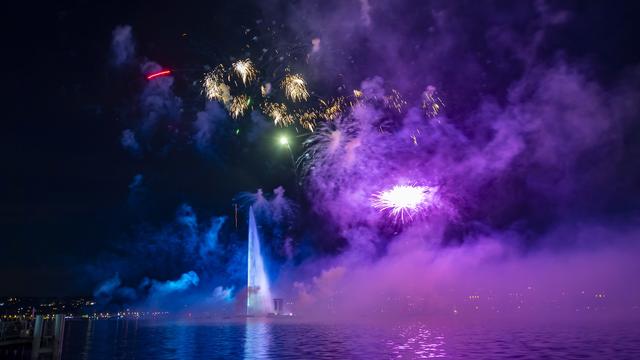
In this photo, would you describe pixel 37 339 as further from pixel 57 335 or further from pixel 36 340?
pixel 57 335

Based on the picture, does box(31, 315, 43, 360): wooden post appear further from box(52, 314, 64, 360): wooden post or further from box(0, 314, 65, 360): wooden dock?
box(52, 314, 64, 360): wooden post

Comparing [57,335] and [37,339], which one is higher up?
[57,335]

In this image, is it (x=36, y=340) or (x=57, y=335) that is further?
(x=57, y=335)

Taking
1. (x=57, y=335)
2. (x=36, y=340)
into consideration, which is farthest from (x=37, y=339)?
(x=57, y=335)

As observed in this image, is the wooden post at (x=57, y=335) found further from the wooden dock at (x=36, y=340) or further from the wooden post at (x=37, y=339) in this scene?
the wooden post at (x=37, y=339)

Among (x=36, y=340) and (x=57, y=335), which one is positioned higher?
(x=57, y=335)

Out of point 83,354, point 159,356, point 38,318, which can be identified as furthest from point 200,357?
point 83,354

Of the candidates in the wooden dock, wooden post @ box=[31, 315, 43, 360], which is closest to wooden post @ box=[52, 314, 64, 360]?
the wooden dock

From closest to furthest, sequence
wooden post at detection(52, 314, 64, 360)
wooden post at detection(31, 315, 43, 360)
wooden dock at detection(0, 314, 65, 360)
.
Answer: wooden post at detection(31, 315, 43, 360) → wooden dock at detection(0, 314, 65, 360) → wooden post at detection(52, 314, 64, 360)

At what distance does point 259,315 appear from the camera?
644ft

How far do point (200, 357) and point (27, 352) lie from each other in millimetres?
13982

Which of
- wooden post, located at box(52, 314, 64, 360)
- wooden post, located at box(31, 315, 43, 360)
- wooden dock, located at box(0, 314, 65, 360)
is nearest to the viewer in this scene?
wooden post, located at box(31, 315, 43, 360)

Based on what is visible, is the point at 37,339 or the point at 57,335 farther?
the point at 57,335

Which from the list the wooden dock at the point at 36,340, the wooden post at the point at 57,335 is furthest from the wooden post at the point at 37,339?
the wooden post at the point at 57,335
